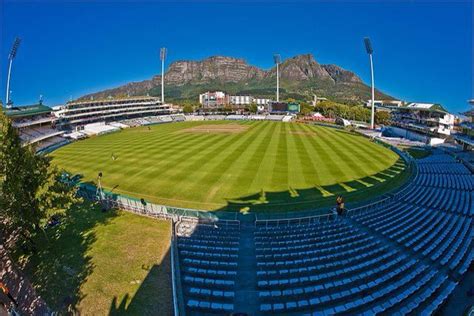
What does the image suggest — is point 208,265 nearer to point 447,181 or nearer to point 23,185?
point 23,185

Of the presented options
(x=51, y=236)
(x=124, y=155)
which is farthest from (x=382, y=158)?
(x=51, y=236)

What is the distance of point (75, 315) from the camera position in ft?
46.2

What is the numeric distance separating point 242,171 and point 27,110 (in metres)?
66.4

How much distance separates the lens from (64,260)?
61.5 ft

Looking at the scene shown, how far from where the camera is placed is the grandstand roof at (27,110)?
7155 centimetres

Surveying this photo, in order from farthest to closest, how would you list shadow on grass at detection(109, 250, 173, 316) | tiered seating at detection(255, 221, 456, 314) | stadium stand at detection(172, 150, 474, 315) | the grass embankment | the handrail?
the grass embankment < shadow on grass at detection(109, 250, 173, 316) < stadium stand at detection(172, 150, 474, 315) < tiered seating at detection(255, 221, 456, 314) < the handrail

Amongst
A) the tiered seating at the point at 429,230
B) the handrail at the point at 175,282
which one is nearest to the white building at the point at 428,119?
the tiered seating at the point at 429,230

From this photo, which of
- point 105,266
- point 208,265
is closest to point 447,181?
point 208,265

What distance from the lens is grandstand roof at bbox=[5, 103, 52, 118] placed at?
71550 millimetres

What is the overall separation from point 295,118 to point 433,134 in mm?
62025

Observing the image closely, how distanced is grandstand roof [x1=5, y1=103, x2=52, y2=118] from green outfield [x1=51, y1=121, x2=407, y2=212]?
18.0 metres

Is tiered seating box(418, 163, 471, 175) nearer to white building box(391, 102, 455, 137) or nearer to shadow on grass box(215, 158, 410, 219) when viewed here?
shadow on grass box(215, 158, 410, 219)

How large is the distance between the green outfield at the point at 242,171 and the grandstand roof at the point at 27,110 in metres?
18.0

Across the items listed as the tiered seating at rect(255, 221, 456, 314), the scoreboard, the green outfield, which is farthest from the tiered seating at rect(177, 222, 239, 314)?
the scoreboard
